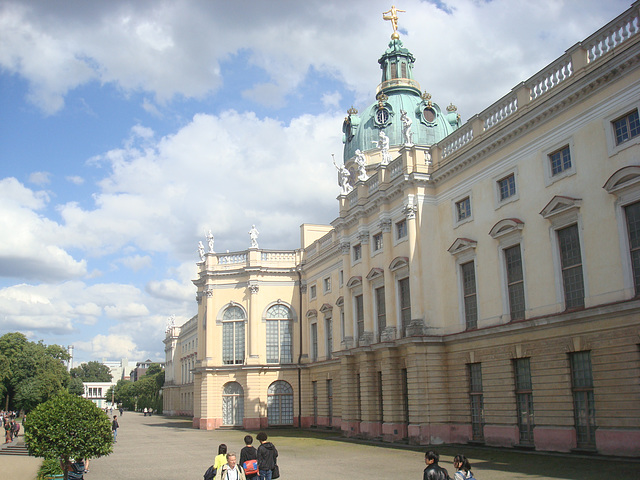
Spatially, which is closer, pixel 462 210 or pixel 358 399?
pixel 462 210

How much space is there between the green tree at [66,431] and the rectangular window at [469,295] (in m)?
18.0

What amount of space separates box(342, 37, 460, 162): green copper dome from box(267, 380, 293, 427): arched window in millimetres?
20979

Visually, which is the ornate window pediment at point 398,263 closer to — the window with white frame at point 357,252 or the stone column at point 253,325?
the window with white frame at point 357,252

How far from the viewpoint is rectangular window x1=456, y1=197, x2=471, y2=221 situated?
1219 inches

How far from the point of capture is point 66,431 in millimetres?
17391

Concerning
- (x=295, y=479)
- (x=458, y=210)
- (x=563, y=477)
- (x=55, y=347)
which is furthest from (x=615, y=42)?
(x=55, y=347)

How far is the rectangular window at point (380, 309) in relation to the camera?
120ft

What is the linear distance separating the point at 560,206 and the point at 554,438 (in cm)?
891

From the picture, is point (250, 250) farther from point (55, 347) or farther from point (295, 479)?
point (55, 347)

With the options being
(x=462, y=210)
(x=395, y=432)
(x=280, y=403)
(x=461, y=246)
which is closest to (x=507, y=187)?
(x=462, y=210)

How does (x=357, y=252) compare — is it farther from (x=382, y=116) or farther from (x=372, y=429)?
(x=382, y=116)

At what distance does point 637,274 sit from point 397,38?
140 feet

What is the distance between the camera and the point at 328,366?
47688 mm

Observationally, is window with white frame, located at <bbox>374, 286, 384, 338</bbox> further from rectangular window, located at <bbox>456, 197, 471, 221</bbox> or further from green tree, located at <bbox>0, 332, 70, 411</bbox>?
green tree, located at <bbox>0, 332, 70, 411</bbox>
